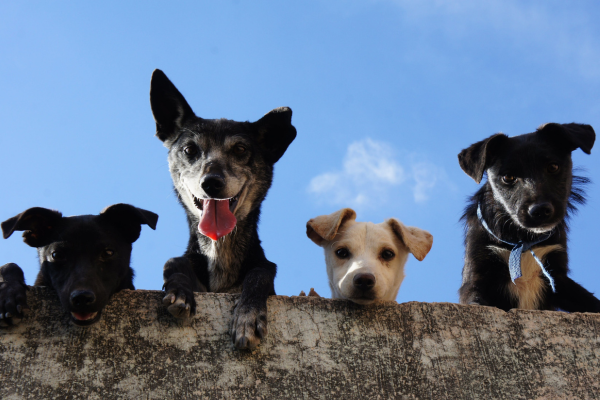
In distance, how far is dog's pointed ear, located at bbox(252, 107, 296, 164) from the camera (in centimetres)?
567

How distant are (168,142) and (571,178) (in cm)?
408

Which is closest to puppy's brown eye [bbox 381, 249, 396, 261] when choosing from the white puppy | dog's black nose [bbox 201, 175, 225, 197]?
the white puppy

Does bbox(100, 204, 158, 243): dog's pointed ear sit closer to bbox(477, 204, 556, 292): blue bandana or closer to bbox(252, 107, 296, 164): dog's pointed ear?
bbox(252, 107, 296, 164): dog's pointed ear

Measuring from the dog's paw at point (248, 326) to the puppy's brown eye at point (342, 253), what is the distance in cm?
119

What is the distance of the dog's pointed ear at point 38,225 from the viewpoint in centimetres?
396

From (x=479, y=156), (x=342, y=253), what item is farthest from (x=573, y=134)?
(x=342, y=253)

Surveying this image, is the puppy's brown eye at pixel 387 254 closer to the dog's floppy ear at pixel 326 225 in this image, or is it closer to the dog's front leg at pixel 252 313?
the dog's floppy ear at pixel 326 225

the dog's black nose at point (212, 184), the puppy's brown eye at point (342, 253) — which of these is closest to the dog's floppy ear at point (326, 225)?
→ the puppy's brown eye at point (342, 253)

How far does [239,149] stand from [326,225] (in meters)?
1.19

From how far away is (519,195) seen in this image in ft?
16.4

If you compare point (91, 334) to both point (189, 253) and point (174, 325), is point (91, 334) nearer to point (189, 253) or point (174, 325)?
point (174, 325)

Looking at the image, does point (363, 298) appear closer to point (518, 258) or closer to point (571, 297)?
point (518, 258)

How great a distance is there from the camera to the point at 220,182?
4.83 m

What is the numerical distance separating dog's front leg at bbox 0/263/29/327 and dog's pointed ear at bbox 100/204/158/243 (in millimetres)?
756
